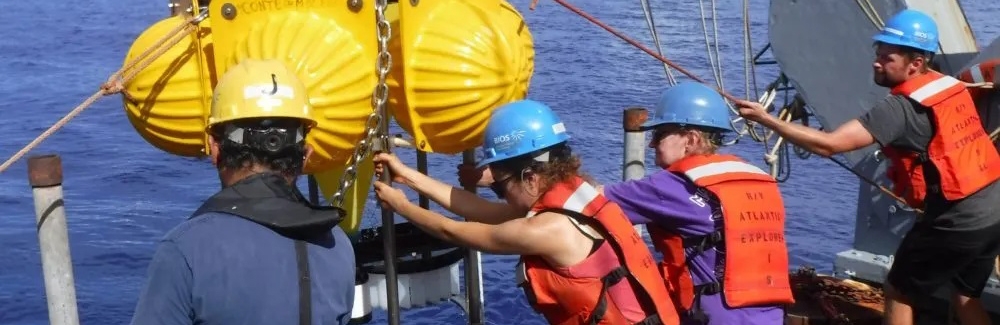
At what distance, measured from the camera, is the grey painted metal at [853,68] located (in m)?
5.27

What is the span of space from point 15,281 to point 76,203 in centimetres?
219

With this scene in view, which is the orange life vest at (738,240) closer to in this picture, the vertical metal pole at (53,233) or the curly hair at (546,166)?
the curly hair at (546,166)

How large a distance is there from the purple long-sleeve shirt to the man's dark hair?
55.4 inches

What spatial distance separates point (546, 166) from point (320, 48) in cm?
77

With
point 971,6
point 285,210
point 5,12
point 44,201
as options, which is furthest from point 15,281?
point 971,6

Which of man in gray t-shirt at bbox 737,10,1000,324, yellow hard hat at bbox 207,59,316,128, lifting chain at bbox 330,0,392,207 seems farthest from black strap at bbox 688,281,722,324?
yellow hard hat at bbox 207,59,316,128

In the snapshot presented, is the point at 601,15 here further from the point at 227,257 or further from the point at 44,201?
the point at 227,257

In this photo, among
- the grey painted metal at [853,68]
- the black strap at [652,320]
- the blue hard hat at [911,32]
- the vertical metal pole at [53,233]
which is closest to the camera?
the black strap at [652,320]

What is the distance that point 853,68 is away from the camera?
17.8 ft

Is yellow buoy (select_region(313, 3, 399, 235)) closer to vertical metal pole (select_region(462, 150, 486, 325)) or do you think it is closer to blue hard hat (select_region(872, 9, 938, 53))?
vertical metal pole (select_region(462, 150, 486, 325))

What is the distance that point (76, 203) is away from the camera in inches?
434

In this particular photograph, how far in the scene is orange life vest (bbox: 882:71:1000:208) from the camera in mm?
4172

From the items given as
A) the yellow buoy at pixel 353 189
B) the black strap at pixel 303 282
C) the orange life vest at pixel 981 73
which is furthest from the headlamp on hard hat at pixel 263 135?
the orange life vest at pixel 981 73

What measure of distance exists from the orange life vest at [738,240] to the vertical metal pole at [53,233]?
6.70 ft
